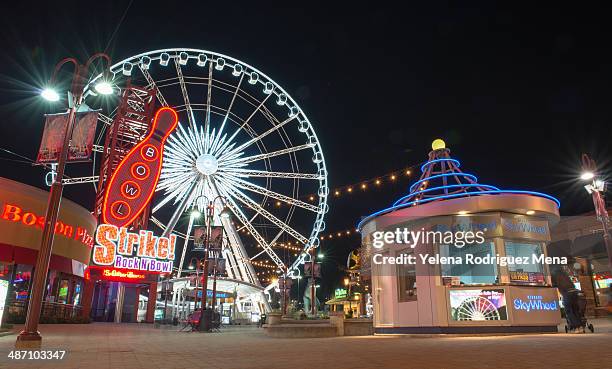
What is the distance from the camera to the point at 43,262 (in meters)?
10.6

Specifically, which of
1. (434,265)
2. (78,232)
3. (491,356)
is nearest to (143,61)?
(78,232)

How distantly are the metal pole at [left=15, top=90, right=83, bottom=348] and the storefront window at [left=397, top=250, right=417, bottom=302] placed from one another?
14.7 m

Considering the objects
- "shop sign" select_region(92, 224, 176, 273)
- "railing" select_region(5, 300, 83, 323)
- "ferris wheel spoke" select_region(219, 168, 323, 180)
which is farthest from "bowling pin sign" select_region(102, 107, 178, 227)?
Answer: "railing" select_region(5, 300, 83, 323)

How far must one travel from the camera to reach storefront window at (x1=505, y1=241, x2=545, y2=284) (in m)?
18.0

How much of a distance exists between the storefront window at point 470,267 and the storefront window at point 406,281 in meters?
1.68

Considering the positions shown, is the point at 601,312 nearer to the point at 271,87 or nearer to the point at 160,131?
the point at 271,87

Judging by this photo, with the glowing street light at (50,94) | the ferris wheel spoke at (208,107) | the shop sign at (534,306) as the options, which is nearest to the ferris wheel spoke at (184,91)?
the ferris wheel spoke at (208,107)

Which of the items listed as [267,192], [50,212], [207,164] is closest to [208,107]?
[207,164]

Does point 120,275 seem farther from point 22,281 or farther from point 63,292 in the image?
point 22,281

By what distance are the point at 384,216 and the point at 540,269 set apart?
23.1 feet

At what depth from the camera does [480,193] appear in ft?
60.5

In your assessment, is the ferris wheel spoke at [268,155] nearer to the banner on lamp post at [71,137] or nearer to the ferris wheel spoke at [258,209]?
the ferris wheel spoke at [258,209]

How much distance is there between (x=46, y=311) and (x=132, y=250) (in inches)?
312

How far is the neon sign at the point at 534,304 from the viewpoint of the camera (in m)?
17.5
